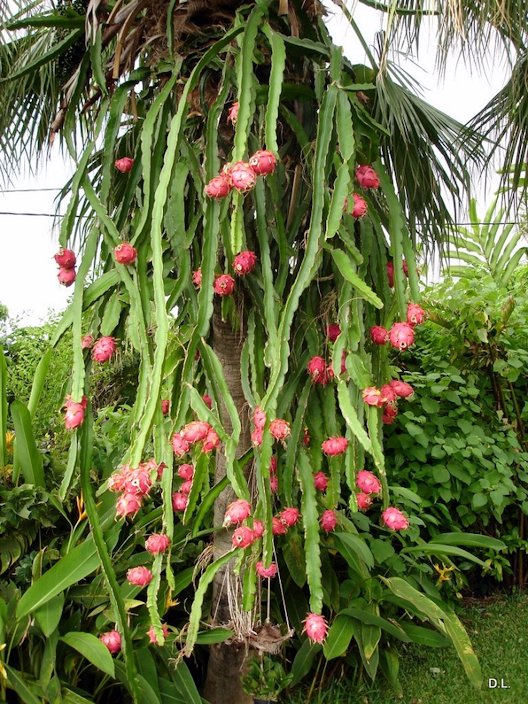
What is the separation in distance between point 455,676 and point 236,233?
72.2 inches

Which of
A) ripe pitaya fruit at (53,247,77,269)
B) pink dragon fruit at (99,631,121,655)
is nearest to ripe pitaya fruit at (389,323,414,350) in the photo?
ripe pitaya fruit at (53,247,77,269)

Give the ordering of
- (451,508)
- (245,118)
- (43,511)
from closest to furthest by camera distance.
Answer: (245,118) → (43,511) → (451,508)

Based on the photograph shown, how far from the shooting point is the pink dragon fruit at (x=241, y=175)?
1309mm

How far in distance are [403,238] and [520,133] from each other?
133cm

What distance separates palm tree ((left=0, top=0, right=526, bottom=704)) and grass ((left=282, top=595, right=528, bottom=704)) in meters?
0.45

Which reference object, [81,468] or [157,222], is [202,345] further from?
[81,468]

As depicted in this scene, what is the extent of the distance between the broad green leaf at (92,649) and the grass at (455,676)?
77 centimetres

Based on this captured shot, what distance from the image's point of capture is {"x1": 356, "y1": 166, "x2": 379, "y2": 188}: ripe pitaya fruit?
159 cm

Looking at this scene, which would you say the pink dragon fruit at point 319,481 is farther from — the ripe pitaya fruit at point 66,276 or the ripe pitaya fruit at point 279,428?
the ripe pitaya fruit at point 66,276

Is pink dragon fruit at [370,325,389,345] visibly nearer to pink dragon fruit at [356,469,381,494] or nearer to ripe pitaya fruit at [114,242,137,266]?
pink dragon fruit at [356,469,381,494]

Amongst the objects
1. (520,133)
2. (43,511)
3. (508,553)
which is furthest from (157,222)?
(508,553)

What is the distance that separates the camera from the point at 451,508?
3135 mm

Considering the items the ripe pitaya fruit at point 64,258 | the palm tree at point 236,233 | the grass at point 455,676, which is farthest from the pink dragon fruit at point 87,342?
the grass at point 455,676

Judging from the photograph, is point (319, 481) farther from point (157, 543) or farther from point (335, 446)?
point (157, 543)
